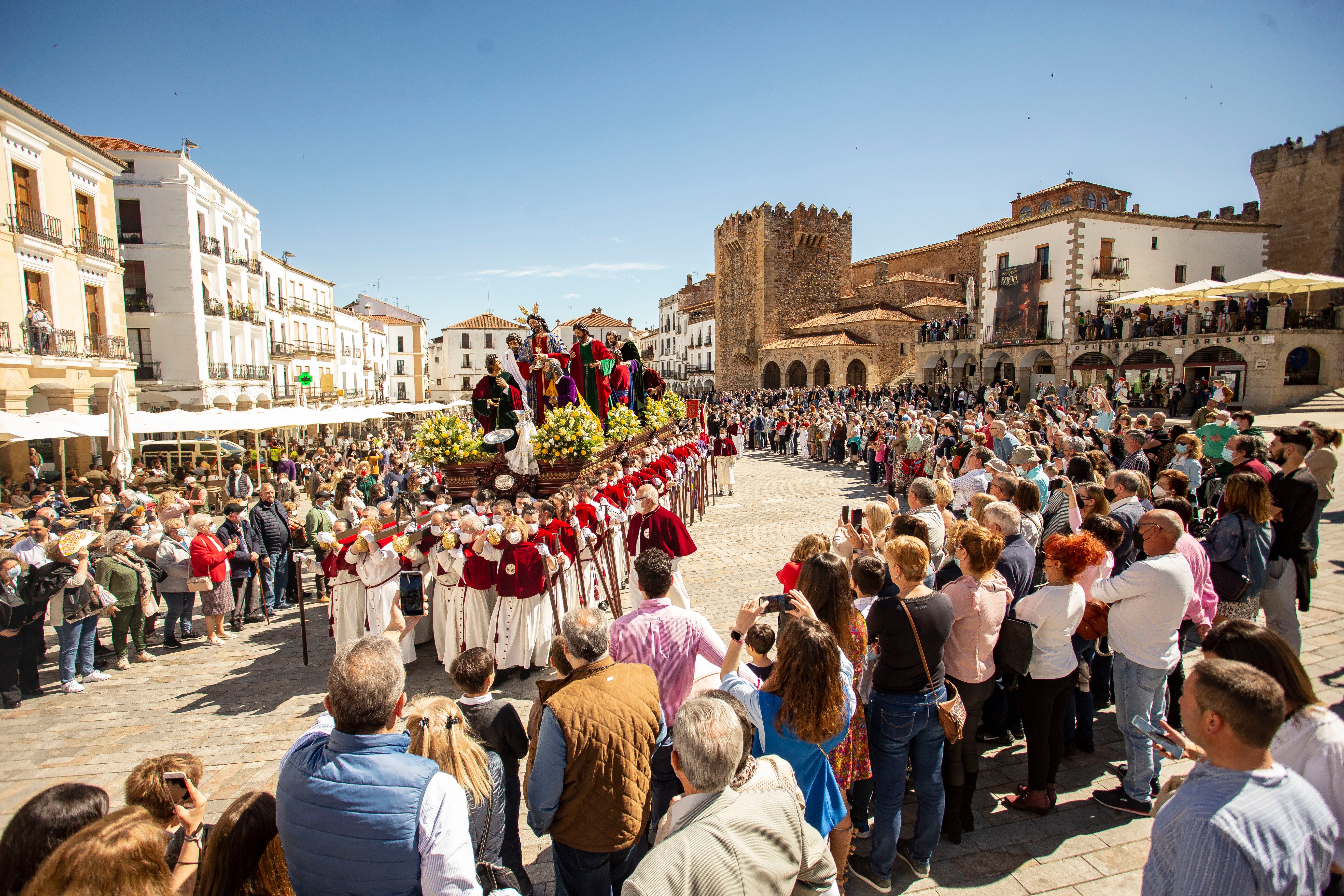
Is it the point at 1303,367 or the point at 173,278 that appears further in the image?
the point at 173,278

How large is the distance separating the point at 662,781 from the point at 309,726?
3792mm

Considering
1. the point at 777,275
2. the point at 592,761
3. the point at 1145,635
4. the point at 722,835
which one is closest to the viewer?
the point at 722,835

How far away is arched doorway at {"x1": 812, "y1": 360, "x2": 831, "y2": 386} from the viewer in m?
41.3

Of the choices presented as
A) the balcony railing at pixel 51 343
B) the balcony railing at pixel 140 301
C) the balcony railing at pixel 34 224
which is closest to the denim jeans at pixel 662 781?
the balcony railing at pixel 51 343

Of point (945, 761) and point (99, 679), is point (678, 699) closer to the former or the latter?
point (945, 761)

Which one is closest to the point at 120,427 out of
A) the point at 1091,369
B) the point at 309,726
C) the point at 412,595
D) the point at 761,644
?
the point at 412,595

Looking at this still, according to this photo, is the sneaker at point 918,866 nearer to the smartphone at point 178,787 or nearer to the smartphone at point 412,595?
the smartphone at point 178,787

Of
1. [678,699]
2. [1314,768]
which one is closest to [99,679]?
[678,699]

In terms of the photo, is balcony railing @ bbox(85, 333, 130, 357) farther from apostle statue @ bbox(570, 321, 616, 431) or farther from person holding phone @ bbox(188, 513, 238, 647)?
apostle statue @ bbox(570, 321, 616, 431)

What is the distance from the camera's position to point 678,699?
3623mm

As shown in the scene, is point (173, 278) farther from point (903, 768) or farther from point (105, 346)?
point (903, 768)

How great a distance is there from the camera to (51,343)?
17.5 meters

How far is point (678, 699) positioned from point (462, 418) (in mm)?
7049

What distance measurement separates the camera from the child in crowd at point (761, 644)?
2.83m
